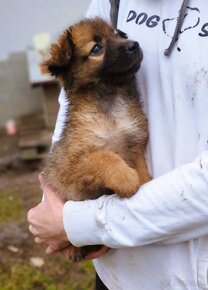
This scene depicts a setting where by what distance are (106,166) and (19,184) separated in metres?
3.35

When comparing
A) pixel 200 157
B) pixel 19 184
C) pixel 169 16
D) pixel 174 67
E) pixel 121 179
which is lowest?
pixel 19 184

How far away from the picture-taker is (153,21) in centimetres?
175

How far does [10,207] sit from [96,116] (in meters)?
2.73

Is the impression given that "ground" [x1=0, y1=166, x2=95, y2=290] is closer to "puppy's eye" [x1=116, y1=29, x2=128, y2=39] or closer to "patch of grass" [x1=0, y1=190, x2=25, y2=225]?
"patch of grass" [x1=0, y1=190, x2=25, y2=225]

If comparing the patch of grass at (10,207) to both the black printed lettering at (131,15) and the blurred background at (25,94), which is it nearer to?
the blurred background at (25,94)

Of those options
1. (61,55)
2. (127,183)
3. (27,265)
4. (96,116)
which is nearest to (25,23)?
(27,265)

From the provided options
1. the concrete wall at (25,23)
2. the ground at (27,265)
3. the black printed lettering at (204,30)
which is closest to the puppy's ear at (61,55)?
the black printed lettering at (204,30)

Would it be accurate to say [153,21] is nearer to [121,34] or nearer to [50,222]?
[121,34]

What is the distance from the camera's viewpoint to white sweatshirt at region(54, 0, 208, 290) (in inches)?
62.1

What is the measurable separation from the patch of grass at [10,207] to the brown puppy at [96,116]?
2315 millimetres

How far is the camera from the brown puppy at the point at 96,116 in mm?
1893

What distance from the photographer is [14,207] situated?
4.63 metres

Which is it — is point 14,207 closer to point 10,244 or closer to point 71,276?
point 10,244

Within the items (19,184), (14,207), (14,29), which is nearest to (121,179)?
(14,207)
